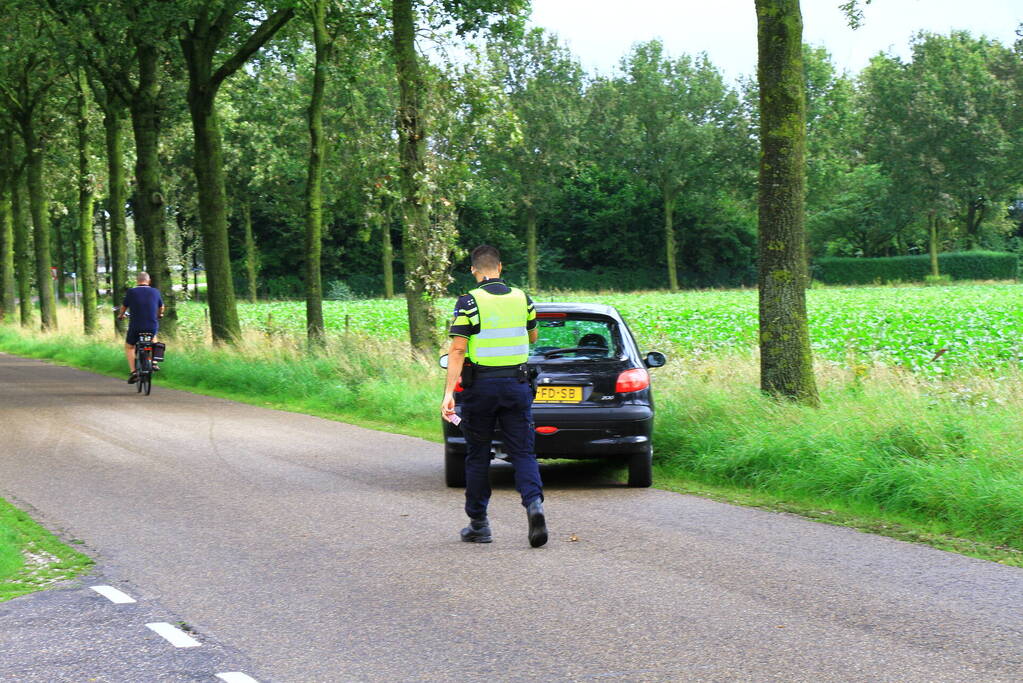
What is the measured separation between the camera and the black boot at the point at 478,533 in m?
8.02

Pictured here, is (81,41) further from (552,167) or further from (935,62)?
(935,62)

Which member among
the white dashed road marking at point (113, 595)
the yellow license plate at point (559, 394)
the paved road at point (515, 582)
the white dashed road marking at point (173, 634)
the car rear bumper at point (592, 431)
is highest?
the yellow license plate at point (559, 394)

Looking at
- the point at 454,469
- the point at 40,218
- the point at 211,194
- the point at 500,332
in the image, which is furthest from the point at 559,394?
the point at 40,218

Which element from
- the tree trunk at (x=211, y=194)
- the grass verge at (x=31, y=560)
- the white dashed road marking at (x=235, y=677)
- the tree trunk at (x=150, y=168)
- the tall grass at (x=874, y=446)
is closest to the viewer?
the white dashed road marking at (x=235, y=677)

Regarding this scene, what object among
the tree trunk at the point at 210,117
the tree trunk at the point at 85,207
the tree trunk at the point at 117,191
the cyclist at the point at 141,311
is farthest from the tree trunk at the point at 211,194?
the tree trunk at the point at 85,207

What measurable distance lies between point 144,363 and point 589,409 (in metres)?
12.8

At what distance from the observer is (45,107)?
126ft

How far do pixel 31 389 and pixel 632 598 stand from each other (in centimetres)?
1860

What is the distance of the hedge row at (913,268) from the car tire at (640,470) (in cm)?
6049

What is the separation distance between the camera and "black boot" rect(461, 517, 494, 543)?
8016mm

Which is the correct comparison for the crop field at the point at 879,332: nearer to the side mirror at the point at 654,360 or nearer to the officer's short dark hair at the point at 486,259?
the side mirror at the point at 654,360

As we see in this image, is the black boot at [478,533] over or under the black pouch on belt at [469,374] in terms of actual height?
under

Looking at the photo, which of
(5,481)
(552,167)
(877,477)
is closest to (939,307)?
(877,477)

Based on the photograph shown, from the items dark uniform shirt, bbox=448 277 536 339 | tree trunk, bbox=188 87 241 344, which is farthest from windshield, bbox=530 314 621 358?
tree trunk, bbox=188 87 241 344
